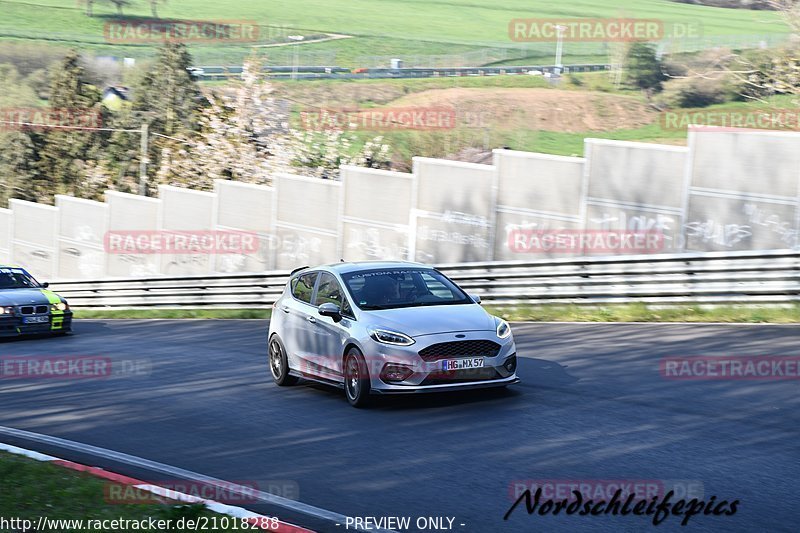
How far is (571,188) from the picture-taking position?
2195cm

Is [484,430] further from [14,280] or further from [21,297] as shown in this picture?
[14,280]

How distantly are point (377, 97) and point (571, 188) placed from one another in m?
62.8

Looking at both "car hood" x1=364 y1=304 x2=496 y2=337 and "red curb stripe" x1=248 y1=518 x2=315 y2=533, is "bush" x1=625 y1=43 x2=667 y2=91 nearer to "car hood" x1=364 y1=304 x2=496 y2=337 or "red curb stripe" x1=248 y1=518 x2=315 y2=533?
"car hood" x1=364 y1=304 x2=496 y2=337

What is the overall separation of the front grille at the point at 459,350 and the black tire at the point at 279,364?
3184 millimetres

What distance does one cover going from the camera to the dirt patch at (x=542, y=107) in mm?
73250

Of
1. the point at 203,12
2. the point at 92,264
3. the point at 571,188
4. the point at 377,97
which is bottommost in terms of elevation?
the point at 92,264

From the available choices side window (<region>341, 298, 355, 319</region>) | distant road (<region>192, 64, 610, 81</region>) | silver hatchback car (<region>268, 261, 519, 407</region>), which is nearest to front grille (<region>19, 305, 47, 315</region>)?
silver hatchback car (<region>268, 261, 519, 407</region>)

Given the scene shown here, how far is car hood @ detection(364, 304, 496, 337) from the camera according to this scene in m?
11.5

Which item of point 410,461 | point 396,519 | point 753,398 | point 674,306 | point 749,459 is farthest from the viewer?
point 674,306

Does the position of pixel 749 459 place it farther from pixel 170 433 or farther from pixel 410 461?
pixel 170 433

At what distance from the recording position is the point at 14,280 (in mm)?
24109

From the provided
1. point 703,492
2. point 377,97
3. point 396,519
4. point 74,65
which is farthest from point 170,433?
point 74,65

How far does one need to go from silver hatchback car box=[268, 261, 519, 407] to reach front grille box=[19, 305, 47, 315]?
10313mm

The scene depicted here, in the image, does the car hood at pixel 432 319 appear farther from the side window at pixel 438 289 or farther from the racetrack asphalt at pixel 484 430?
the racetrack asphalt at pixel 484 430
